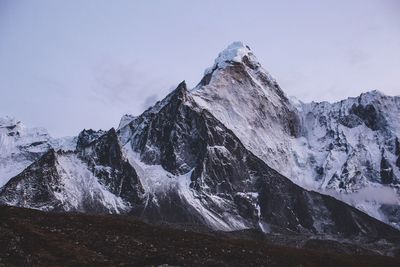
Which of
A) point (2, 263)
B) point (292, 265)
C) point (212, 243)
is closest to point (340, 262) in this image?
point (292, 265)

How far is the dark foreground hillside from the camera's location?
226 ft

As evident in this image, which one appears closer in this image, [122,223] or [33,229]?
[33,229]

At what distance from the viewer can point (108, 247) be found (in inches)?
3078

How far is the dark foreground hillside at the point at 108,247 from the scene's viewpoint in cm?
6900

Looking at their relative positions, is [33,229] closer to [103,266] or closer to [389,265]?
[103,266]

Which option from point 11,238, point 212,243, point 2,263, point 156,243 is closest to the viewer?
point 2,263

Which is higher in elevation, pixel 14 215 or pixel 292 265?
pixel 14 215

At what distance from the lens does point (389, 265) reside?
111 meters

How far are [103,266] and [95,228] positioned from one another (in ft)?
77.8

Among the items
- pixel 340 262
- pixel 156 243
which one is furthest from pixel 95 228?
pixel 340 262

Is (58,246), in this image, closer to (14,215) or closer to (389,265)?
(14,215)

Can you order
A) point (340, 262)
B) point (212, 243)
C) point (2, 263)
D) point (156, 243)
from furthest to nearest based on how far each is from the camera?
point (340, 262) → point (212, 243) → point (156, 243) → point (2, 263)

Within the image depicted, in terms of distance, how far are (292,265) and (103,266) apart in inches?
1265

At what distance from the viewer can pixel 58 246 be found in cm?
7481
